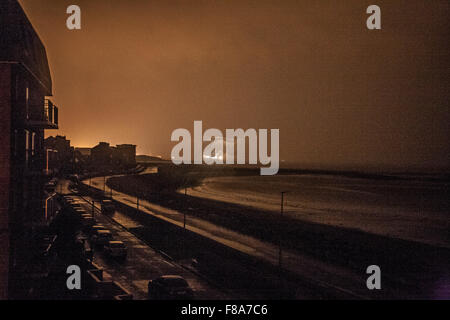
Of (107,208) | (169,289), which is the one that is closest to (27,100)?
(169,289)

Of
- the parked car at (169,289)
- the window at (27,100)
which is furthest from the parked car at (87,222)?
the window at (27,100)

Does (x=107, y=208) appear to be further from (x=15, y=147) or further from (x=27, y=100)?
(x=15, y=147)

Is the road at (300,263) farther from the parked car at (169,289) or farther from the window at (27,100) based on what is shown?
the window at (27,100)

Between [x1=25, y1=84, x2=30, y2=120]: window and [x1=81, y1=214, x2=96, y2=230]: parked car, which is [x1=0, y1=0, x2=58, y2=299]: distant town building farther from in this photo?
[x1=81, y1=214, x2=96, y2=230]: parked car

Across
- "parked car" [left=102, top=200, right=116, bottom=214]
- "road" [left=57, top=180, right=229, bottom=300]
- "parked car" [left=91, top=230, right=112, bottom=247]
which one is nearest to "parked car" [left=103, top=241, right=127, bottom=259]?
"road" [left=57, top=180, right=229, bottom=300]

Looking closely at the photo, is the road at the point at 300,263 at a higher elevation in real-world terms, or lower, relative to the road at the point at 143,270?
lower
